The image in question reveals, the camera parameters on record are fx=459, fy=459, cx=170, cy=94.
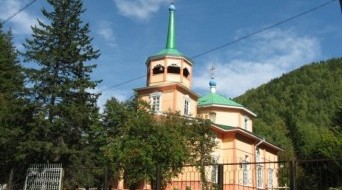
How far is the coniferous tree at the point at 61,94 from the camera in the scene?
23.3 meters

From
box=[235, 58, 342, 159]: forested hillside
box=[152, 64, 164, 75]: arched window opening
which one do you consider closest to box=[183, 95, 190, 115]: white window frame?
box=[152, 64, 164, 75]: arched window opening

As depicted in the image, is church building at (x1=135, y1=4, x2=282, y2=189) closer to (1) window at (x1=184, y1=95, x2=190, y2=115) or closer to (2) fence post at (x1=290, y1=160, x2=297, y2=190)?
(1) window at (x1=184, y1=95, x2=190, y2=115)

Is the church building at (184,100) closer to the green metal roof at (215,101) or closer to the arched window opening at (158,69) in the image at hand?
the arched window opening at (158,69)

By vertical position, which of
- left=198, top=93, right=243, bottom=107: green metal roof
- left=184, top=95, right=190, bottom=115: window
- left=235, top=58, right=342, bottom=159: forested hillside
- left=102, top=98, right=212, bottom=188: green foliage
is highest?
left=235, top=58, right=342, bottom=159: forested hillside

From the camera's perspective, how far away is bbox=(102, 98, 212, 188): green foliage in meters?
21.7

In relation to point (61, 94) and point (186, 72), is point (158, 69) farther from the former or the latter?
point (61, 94)

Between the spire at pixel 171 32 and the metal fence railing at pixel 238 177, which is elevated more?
the spire at pixel 171 32

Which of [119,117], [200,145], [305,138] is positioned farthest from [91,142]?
[305,138]

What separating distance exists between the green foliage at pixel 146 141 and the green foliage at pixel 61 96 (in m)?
1.44

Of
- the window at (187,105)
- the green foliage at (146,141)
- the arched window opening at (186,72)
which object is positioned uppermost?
the arched window opening at (186,72)

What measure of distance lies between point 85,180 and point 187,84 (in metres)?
11.8

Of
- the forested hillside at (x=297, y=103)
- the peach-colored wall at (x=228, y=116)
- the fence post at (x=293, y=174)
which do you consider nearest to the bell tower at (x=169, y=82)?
the peach-colored wall at (x=228, y=116)

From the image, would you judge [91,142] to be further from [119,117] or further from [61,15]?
[61,15]

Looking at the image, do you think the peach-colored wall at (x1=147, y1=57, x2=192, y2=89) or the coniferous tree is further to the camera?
the peach-colored wall at (x1=147, y1=57, x2=192, y2=89)
